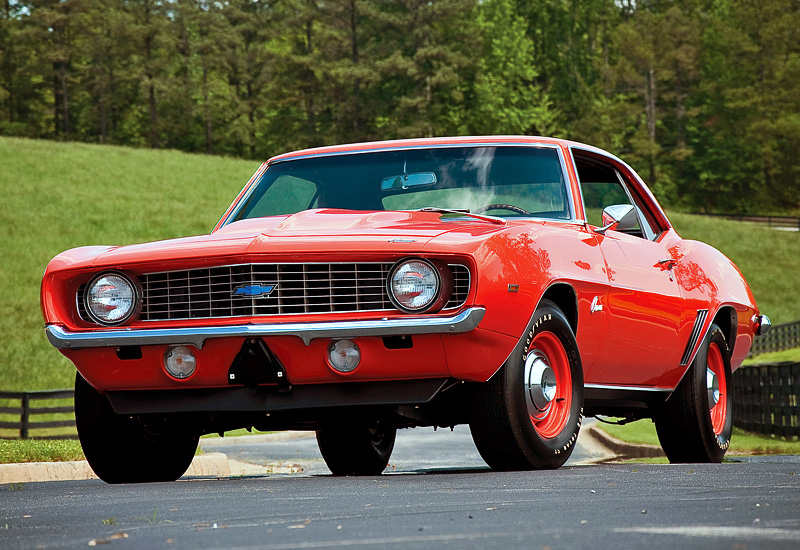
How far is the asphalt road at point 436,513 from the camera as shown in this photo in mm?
3344

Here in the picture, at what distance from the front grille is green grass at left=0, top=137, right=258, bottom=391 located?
20662mm

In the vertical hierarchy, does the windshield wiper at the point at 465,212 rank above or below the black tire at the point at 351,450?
above

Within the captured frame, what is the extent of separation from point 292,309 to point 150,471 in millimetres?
1602

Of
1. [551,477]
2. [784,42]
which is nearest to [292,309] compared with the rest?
[551,477]

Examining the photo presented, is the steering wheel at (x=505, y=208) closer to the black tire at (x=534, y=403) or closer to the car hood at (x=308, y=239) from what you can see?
the car hood at (x=308, y=239)

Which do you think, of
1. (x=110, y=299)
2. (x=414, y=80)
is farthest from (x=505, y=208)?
(x=414, y=80)

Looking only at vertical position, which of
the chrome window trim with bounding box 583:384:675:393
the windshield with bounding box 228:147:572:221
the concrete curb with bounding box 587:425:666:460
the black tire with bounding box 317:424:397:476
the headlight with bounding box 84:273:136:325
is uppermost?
the windshield with bounding box 228:147:572:221

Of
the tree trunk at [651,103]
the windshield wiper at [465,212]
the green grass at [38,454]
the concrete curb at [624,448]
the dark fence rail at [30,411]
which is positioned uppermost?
the tree trunk at [651,103]

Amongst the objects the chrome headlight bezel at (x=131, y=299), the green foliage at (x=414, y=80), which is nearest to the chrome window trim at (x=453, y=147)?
the chrome headlight bezel at (x=131, y=299)

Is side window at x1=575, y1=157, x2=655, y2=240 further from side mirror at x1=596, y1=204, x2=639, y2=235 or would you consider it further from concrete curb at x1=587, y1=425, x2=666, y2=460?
concrete curb at x1=587, y1=425, x2=666, y2=460

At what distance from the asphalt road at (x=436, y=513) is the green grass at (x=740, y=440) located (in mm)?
6513

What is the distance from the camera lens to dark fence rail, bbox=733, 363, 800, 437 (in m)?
15.1

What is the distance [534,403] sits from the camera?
5.87 meters

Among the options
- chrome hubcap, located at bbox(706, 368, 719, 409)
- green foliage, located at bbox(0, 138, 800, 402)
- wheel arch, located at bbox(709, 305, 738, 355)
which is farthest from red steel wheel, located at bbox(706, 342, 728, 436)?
green foliage, located at bbox(0, 138, 800, 402)
